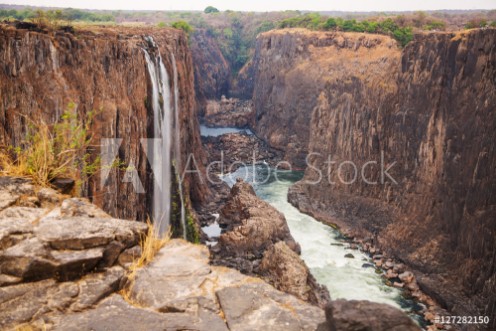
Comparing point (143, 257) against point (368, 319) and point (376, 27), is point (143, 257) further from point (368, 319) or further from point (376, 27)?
point (376, 27)

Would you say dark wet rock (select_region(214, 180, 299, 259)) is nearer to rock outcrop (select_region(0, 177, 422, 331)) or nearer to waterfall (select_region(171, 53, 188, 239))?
waterfall (select_region(171, 53, 188, 239))

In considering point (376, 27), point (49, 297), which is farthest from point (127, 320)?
point (376, 27)

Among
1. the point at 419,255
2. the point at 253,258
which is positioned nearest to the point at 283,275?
the point at 253,258

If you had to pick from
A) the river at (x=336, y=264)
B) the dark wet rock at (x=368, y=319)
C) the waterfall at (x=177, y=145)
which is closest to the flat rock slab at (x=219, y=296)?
the dark wet rock at (x=368, y=319)

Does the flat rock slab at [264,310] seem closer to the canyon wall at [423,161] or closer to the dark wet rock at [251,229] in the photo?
the canyon wall at [423,161]

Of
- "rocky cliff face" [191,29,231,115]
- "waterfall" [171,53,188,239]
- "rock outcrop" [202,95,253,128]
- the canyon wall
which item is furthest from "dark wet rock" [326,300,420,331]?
"rocky cliff face" [191,29,231,115]

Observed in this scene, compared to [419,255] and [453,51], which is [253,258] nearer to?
[419,255]
